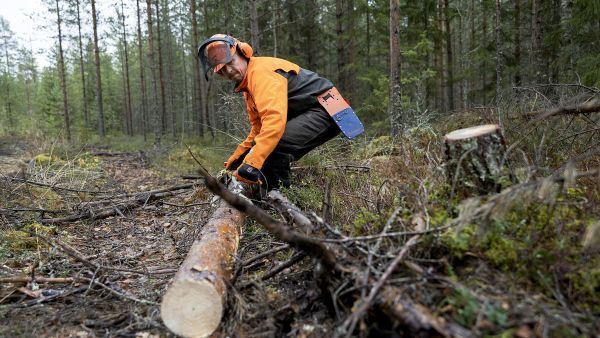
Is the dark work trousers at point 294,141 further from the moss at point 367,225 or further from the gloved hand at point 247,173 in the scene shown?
the moss at point 367,225

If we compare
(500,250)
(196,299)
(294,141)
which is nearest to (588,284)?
(500,250)

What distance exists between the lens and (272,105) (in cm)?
358

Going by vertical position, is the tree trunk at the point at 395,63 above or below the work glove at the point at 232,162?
above

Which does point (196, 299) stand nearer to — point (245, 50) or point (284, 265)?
point (284, 265)

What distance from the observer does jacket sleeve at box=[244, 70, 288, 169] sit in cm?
350

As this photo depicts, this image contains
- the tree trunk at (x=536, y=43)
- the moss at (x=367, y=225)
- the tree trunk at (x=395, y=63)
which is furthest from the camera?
the tree trunk at (x=536, y=43)

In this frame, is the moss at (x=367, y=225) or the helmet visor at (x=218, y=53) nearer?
the moss at (x=367, y=225)

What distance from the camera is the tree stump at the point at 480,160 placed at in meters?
2.42

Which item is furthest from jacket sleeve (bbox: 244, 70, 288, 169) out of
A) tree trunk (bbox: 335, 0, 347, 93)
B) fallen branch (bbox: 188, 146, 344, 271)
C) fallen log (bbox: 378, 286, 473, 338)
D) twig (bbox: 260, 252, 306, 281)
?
tree trunk (bbox: 335, 0, 347, 93)

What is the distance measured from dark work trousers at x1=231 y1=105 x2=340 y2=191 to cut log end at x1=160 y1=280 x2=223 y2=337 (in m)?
1.91

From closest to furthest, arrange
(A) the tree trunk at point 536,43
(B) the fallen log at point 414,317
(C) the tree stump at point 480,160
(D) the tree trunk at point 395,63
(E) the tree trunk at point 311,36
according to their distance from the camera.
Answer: (B) the fallen log at point 414,317 < (C) the tree stump at point 480,160 < (D) the tree trunk at point 395,63 < (A) the tree trunk at point 536,43 < (E) the tree trunk at point 311,36

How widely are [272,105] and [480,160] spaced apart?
6.09 feet

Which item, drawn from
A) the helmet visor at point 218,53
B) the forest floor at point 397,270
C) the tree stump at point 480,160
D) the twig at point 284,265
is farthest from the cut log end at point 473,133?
the helmet visor at point 218,53

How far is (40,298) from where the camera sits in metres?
2.76
